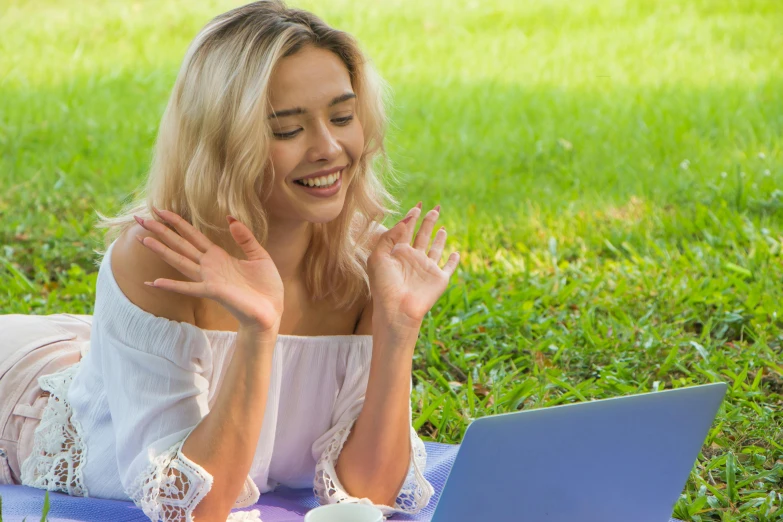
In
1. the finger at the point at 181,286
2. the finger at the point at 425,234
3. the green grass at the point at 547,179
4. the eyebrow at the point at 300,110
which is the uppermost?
the eyebrow at the point at 300,110

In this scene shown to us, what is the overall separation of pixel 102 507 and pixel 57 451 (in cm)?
26

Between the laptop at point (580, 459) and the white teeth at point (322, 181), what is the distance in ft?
2.82

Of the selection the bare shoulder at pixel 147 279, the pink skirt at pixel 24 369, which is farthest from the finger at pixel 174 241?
the pink skirt at pixel 24 369

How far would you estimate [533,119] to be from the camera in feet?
22.9

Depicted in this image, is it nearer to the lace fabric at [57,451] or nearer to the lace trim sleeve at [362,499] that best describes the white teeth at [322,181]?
the lace trim sleeve at [362,499]

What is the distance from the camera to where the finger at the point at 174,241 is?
218 cm

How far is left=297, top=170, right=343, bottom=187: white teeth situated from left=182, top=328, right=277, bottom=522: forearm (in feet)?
1.24

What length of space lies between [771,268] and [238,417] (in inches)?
120

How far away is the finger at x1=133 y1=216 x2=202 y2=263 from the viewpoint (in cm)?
218

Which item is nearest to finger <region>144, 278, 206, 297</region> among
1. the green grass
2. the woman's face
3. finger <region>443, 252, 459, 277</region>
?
the woman's face

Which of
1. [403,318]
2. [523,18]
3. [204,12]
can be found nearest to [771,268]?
[403,318]

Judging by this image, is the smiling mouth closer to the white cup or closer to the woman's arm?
the woman's arm

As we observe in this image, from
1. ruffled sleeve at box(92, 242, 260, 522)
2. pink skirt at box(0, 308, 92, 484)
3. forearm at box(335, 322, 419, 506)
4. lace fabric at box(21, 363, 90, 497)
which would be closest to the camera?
ruffled sleeve at box(92, 242, 260, 522)

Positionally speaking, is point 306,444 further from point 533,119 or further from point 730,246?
point 533,119
